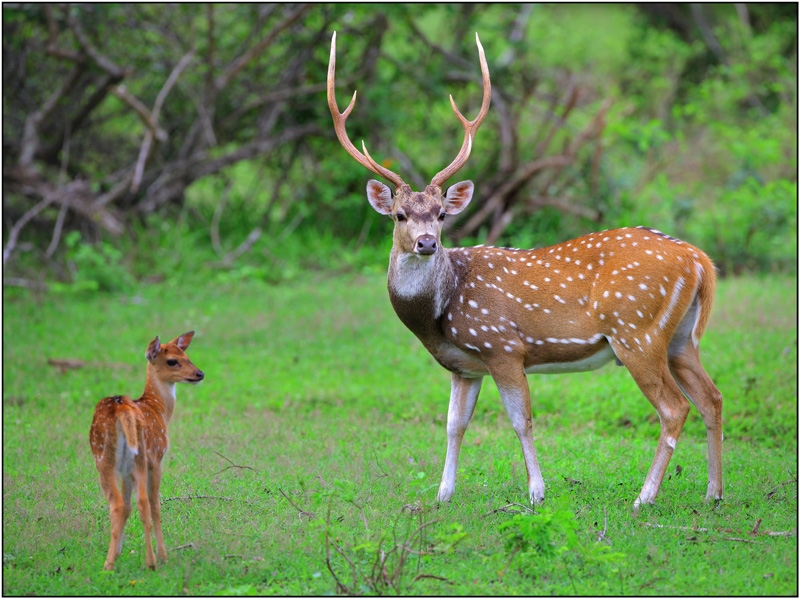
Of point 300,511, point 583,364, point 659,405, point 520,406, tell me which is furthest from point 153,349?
point 659,405

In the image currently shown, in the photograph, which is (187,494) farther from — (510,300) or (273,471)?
(510,300)

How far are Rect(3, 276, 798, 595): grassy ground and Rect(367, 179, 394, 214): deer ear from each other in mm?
1840

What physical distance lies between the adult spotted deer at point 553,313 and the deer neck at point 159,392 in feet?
5.08

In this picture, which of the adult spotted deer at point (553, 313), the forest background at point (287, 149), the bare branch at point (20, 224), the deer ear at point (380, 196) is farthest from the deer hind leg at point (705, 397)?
the bare branch at point (20, 224)

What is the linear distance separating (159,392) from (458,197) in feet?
7.80

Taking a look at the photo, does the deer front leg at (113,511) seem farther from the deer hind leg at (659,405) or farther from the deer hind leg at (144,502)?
the deer hind leg at (659,405)

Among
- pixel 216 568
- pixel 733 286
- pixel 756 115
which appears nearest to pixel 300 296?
pixel 733 286

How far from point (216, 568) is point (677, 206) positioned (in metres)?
10.5

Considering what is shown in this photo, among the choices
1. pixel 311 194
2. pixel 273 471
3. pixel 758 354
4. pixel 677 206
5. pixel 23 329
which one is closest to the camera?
pixel 273 471

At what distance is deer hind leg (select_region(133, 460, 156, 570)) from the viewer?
189 inches

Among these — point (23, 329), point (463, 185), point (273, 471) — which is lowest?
point (23, 329)

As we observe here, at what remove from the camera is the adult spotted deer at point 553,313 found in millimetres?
5969

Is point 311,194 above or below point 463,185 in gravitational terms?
below

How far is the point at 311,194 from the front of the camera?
14789 millimetres
